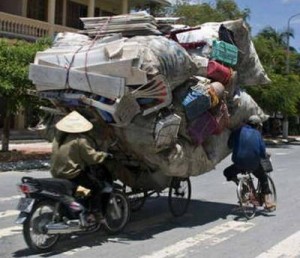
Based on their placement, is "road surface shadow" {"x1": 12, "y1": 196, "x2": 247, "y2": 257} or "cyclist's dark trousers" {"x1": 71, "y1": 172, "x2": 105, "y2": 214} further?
"cyclist's dark trousers" {"x1": 71, "y1": 172, "x2": 105, "y2": 214}

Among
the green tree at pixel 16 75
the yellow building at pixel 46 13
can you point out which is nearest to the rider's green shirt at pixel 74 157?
the green tree at pixel 16 75

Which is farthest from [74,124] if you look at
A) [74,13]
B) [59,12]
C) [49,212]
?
[74,13]

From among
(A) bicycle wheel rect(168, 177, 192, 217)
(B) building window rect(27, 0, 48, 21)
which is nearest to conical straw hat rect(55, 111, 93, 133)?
(A) bicycle wheel rect(168, 177, 192, 217)

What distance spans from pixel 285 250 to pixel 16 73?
11572 millimetres

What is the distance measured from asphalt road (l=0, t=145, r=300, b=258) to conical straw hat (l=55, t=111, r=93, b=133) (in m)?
1.43

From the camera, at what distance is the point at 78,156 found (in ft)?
25.5

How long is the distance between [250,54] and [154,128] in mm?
3095

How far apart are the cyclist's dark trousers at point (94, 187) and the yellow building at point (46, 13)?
20.0m

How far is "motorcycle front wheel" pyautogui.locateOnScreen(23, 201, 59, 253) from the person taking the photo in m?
7.18

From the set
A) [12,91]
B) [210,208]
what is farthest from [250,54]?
[12,91]

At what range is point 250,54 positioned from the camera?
35.0 feet

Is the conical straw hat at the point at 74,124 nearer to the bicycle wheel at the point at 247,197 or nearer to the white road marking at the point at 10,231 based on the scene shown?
the white road marking at the point at 10,231

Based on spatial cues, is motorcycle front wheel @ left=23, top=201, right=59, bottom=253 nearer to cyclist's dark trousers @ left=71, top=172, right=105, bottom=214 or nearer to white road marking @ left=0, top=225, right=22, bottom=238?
cyclist's dark trousers @ left=71, top=172, right=105, bottom=214

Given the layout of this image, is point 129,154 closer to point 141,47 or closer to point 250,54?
point 141,47
